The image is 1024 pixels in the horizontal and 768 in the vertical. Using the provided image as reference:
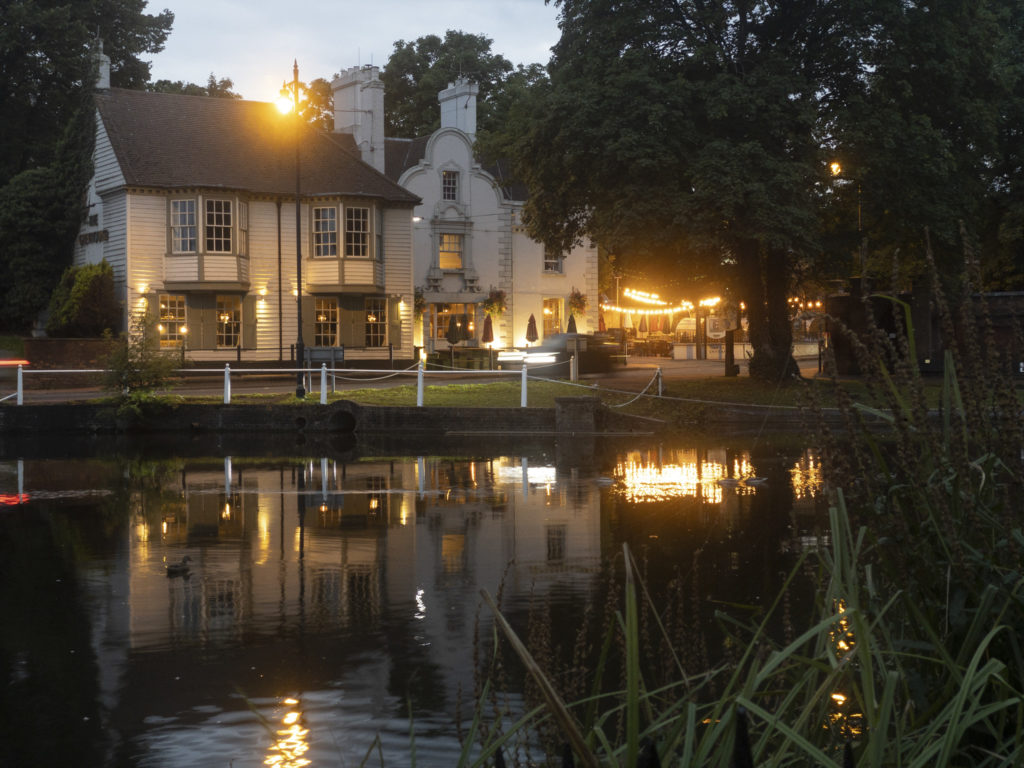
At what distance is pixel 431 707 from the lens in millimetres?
6551

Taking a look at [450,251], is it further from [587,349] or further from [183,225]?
[183,225]

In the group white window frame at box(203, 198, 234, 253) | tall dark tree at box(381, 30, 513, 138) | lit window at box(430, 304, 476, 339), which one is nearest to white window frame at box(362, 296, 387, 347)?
lit window at box(430, 304, 476, 339)

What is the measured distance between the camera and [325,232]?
45.3 meters

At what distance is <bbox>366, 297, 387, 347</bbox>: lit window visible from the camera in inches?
1813

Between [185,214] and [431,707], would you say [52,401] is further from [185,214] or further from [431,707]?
[431,707]

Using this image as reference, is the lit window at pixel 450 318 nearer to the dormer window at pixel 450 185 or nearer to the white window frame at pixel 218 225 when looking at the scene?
the dormer window at pixel 450 185

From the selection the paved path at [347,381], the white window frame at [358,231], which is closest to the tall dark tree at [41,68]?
the white window frame at [358,231]

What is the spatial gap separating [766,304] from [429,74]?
42.9 m

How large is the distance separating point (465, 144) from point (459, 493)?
3887 centimetres

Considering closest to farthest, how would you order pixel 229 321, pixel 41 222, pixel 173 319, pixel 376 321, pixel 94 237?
pixel 173 319 → pixel 229 321 → pixel 94 237 → pixel 41 222 → pixel 376 321

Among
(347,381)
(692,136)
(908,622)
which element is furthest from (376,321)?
(908,622)

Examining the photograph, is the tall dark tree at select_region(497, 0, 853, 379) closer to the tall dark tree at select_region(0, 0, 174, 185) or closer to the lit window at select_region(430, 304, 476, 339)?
the lit window at select_region(430, 304, 476, 339)

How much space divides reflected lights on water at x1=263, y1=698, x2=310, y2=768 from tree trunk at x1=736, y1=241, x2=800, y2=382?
25791 mm

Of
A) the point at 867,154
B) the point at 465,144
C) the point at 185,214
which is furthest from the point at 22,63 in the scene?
the point at 867,154
